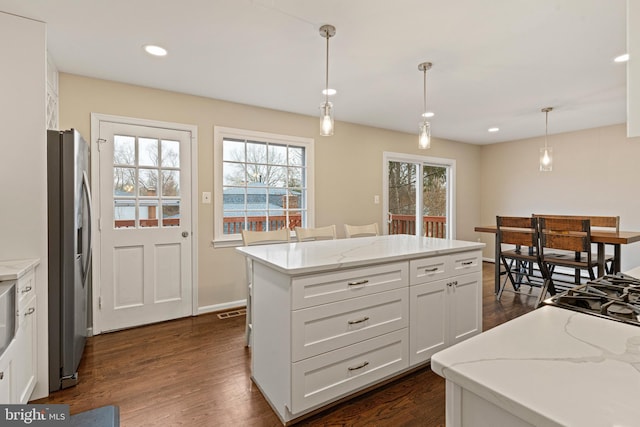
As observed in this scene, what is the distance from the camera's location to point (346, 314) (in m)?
1.77

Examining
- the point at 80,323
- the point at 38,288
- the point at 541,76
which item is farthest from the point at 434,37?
the point at 80,323

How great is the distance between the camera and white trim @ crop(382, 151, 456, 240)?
15.7 feet

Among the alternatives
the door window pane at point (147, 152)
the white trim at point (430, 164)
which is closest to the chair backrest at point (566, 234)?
the white trim at point (430, 164)

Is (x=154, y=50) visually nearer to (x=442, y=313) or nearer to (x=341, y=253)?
(x=341, y=253)

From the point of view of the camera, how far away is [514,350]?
0.73 m

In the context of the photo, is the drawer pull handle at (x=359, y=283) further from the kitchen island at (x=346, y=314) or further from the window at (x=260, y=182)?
the window at (x=260, y=182)

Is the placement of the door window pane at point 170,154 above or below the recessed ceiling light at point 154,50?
below

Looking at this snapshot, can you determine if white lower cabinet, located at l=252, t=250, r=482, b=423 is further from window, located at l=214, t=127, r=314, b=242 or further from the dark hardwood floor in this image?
window, located at l=214, t=127, r=314, b=242

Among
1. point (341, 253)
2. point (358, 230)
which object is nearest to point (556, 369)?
point (341, 253)

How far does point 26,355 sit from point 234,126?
2.61 metres

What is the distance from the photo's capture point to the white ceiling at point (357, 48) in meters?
1.88

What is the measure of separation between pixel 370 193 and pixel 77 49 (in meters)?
3.55

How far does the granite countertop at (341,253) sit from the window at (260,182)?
1.42 meters

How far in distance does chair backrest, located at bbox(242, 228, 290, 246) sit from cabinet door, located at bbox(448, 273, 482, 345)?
1.43m
